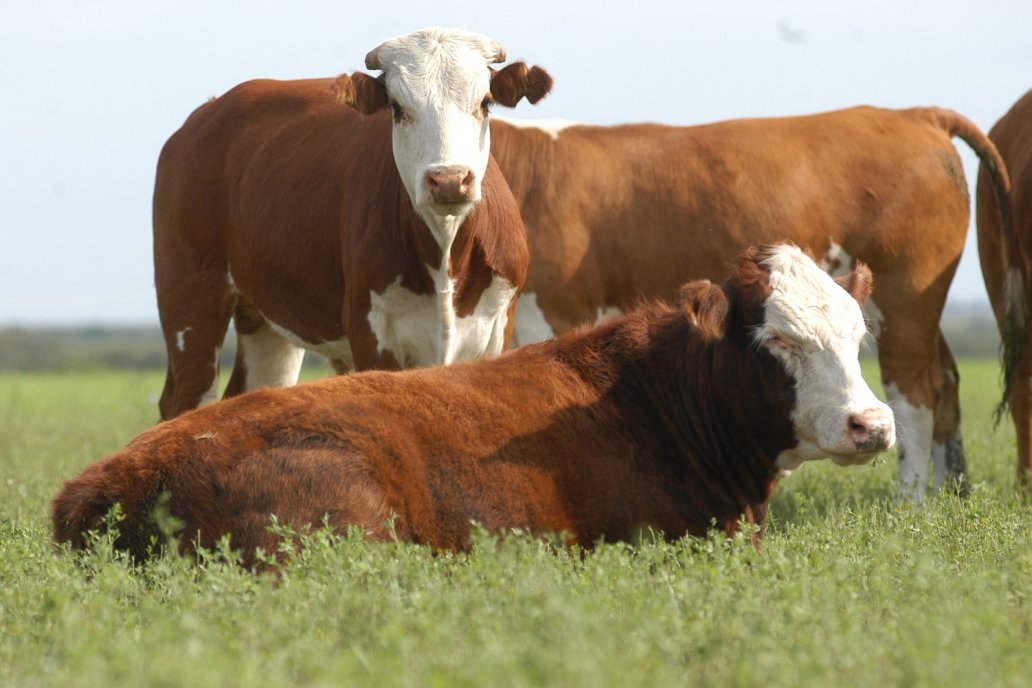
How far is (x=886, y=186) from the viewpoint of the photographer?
33.7 feet

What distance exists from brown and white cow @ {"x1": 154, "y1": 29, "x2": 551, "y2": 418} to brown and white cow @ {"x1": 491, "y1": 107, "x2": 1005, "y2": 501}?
1548 mm

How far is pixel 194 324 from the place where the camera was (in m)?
9.70

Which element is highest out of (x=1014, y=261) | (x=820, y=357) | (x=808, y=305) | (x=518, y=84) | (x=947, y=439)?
(x=518, y=84)

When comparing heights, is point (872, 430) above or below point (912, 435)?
above

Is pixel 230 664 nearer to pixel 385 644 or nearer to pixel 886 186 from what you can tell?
pixel 385 644

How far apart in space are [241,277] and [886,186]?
4428 mm

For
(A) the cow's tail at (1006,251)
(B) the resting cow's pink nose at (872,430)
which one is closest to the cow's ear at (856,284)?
(B) the resting cow's pink nose at (872,430)

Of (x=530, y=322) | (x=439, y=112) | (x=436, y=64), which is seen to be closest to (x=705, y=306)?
(x=439, y=112)

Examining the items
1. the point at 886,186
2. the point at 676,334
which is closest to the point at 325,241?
the point at 676,334

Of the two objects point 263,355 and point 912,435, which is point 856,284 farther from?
point 263,355

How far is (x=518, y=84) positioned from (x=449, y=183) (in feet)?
4.05

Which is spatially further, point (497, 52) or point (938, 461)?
point (938, 461)

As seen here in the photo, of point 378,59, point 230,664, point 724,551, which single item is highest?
point 378,59

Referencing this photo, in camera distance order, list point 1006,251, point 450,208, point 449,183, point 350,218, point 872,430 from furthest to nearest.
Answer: point 1006,251, point 350,218, point 450,208, point 449,183, point 872,430
